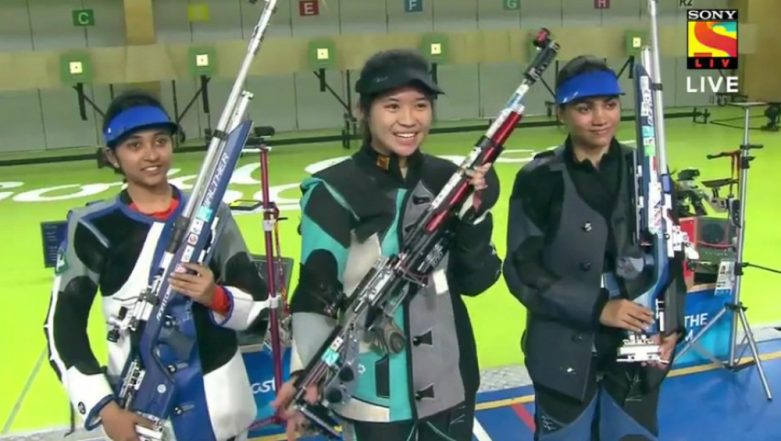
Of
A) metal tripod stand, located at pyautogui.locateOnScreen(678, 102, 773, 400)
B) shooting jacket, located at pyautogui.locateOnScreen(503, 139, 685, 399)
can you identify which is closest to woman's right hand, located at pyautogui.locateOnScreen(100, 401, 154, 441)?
shooting jacket, located at pyautogui.locateOnScreen(503, 139, 685, 399)

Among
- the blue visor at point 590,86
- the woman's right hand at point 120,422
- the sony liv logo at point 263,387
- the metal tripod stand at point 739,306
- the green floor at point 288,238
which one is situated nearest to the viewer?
the woman's right hand at point 120,422

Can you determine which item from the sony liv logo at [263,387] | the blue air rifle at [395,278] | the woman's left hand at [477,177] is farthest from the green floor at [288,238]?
the woman's left hand at [477,177]

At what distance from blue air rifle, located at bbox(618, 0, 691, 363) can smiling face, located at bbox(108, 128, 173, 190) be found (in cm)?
139

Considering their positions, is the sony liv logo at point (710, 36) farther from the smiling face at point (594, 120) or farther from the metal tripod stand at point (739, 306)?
the smiling face at point (594, 120)

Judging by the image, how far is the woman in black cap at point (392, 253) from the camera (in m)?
1.95

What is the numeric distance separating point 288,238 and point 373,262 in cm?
472

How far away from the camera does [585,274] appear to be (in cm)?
235

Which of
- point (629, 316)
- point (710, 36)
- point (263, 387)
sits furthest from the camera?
point (710, 36)

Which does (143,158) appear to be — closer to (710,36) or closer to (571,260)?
(571,260)

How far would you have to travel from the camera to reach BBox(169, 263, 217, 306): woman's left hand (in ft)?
6.49

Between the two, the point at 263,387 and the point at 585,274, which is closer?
the point at 585,274

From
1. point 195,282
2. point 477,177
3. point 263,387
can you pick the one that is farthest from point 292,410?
point 263,387

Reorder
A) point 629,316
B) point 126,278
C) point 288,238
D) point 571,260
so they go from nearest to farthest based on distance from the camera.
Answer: point 126,278 < point 629,316 < point 571,260 < point 288,238

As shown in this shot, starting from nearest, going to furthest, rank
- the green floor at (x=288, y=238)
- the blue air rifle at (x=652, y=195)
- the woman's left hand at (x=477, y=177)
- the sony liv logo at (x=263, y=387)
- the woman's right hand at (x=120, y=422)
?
1. the woman's left hand at (x=477, y=177)
2. the woman's right hand at (x=120, y=422)
3. the blue air rifle at (x=652, y=195)
4. the sony liv logo at (x=263, y=387)
5. the green floor at (x=288, y=238)
